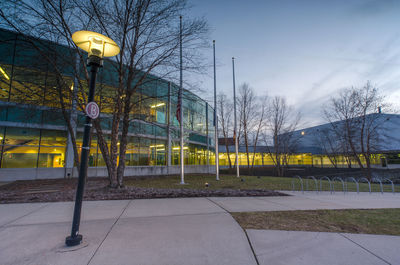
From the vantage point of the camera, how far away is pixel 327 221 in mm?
4945

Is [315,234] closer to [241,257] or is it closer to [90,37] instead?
[241,257]

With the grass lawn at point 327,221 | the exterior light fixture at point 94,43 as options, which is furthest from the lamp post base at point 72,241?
the exterior light fixture at point 94,43

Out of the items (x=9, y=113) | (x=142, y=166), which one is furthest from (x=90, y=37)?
(x=142, y=166)

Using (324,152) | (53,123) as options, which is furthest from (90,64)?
(324,152)

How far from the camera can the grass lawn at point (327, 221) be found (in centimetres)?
436

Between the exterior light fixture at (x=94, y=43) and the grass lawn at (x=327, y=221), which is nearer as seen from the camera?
the exterior light fixture at (x=94, y=43)

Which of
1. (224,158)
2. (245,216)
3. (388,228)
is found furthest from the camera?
(224,158)

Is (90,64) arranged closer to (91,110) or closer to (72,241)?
(91,110)

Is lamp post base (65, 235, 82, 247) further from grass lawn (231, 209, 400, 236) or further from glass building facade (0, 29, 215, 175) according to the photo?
glass building facade (0, 29, 215, 175)

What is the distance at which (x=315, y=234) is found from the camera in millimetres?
3969

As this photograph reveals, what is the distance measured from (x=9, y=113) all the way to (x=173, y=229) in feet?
65.8

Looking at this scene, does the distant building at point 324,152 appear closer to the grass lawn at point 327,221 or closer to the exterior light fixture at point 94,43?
the grass lawn at point 327,221

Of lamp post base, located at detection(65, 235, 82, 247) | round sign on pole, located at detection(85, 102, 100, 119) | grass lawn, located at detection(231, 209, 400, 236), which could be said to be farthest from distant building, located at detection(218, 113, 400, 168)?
lamp post base, located at detection(65, 235, 82, 247)

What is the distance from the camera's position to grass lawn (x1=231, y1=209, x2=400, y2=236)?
436 centimetres
